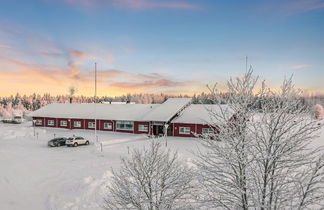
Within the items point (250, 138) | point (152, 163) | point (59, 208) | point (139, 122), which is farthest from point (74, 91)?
point (250, 138)

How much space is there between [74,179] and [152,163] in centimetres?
1227

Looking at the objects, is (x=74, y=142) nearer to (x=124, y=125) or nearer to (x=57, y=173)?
(x=124, y=125)

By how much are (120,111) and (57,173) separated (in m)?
23.8

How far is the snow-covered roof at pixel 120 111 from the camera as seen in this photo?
3969 cm

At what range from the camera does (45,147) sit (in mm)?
33281

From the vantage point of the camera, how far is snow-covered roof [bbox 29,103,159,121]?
4344 cm

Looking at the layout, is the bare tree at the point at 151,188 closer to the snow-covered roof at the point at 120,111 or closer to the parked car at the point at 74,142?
the parked car at the point at 74,142

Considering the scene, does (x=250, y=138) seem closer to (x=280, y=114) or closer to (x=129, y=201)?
(x=280, y=114)

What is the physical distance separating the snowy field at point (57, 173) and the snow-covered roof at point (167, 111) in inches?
163

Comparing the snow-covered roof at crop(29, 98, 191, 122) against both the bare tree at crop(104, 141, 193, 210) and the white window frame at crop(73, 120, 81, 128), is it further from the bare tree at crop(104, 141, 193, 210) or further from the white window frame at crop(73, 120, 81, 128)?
the bare tree at crop(104, 141, 193, 210)

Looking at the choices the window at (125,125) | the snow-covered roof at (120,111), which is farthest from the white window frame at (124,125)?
the snow-covered roof at (120,111)

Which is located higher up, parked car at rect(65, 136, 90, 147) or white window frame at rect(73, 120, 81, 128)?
white window frame at rect(73, 120, 81, 128)

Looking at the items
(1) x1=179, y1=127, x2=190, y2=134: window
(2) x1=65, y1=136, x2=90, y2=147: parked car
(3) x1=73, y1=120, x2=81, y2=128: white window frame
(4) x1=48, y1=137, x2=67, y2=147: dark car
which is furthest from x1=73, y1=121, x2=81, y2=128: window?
(1) x1=179, y1=127, x2=190, y2=134: window

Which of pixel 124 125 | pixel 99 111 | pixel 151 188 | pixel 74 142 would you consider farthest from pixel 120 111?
pixel 151 188
